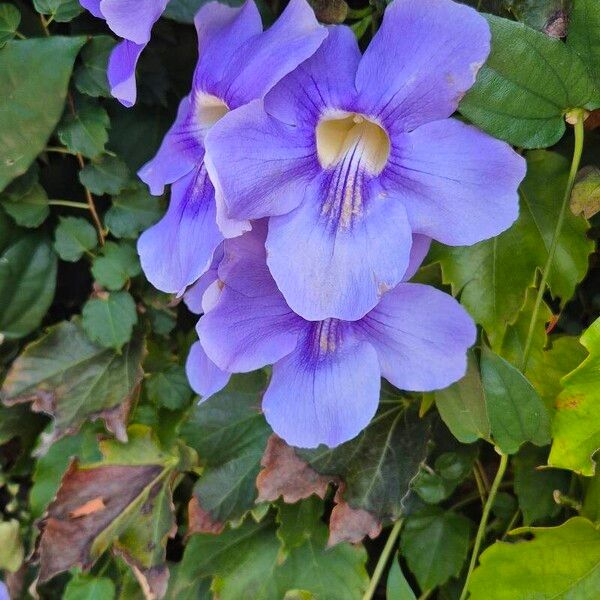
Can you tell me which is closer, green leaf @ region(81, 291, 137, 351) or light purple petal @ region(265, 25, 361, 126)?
light purple petal @ region(265, 25, 361, 126)

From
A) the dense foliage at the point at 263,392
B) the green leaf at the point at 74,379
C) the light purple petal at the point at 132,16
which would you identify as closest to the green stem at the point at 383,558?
the dense foliage at the point at 263,392

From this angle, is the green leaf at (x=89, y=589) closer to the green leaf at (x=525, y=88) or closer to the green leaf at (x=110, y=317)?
the green leaf at (x=110, y=317)

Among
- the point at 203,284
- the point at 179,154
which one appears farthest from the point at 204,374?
the point at 179,154

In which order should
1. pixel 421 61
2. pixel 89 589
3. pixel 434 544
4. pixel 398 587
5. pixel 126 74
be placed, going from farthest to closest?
pixel 89 589
pixel 434 544
pixel 398 587
pixel 126 74
pixel 421 61

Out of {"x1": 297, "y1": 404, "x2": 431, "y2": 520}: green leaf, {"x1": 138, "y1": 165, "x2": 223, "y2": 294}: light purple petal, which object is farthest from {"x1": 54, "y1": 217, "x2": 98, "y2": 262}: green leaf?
{"x1": 297, "y1": 404, "x2": 431, "y2": 520}: green leaf

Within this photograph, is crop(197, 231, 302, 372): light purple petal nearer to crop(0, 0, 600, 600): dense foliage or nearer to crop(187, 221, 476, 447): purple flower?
crop(187, 221, 476, 447): purple flower

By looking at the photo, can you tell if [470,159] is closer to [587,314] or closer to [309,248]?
[309,248]

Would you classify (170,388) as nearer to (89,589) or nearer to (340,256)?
(89,589)
